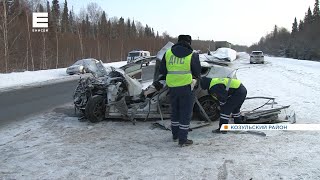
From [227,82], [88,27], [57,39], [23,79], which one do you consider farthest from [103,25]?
[227,82]

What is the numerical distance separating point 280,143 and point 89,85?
184 inches

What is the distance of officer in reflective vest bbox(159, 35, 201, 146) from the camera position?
6.60 metres

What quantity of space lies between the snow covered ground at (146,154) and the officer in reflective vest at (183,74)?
41 cm

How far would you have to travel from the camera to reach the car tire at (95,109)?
29.1 ft

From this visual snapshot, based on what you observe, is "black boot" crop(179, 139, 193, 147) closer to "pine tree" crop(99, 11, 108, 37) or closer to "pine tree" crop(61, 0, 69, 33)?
"pine tree" crop(61, 0, 69, 33)

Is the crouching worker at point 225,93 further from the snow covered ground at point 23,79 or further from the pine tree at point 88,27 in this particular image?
the pine tree at point 88,27

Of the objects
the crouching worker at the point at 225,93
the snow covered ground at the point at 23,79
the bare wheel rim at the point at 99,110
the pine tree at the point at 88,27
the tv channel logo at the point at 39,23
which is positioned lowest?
the snow covered ground at the point at 23,79

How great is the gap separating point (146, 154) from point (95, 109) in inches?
122

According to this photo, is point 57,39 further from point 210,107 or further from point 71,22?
point 210,107

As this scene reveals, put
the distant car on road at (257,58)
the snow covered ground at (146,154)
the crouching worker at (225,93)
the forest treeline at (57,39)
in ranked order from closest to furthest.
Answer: the snow covered ground at (146,154) → the crouching worker at (225,93) → the forest treeline at (57,39) → the distant car on road at (257,58)

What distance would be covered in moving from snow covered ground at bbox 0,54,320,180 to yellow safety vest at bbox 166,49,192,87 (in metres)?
1.08

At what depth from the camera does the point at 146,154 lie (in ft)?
20.3

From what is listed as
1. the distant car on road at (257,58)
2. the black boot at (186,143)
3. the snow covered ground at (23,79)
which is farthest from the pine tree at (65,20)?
the black boot at (186,143)

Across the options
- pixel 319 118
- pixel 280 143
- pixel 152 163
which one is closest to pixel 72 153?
pixel 152 163
